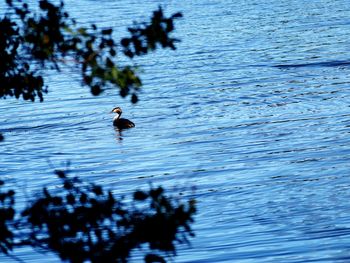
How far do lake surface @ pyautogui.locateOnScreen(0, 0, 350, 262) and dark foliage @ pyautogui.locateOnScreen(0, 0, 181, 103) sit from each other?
1098 mm

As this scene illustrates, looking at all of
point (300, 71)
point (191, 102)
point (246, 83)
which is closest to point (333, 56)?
point (300, 71)

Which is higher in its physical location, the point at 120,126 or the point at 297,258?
the point at 120,126

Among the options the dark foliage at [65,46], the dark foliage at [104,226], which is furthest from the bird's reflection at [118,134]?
the dark foliage at [65,46]

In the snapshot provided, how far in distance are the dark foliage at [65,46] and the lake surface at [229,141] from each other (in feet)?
3.60

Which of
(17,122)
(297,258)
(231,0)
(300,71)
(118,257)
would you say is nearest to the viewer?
(118,257)

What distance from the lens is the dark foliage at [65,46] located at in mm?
7000

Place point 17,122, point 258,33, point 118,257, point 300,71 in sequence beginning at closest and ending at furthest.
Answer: point 118,257, point 17,122, point 300,71, point 258,33

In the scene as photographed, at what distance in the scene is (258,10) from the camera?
184 feet

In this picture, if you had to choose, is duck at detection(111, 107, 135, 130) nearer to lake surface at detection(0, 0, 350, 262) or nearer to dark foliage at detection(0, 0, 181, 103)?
lake surface at detection(0, 0, 350, 262)

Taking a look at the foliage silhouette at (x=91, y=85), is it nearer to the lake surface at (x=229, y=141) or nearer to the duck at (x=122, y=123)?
the lake surface at (x=229, y=141)

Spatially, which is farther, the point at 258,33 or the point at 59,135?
the point at 258,33

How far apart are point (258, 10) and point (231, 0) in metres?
7.50

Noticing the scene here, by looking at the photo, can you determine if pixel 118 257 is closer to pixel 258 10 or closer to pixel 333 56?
pixel 333 56

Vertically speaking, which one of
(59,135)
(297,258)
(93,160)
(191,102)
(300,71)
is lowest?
(297,258)
